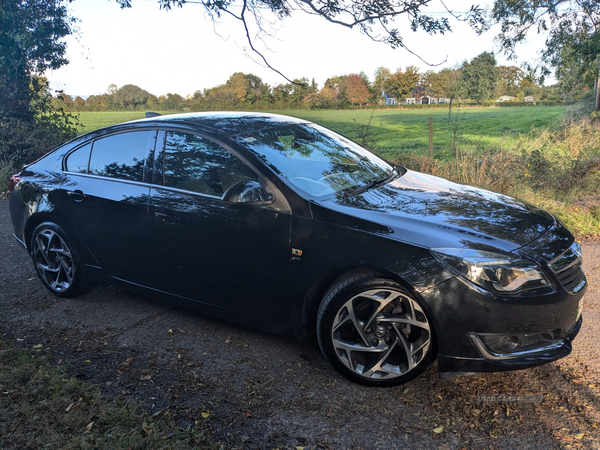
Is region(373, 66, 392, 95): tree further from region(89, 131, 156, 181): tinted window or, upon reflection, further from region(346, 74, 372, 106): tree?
region(89, 131, 156, 181): tinted window

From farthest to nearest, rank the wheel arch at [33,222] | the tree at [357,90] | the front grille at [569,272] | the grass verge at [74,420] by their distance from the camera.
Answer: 1. the tree at [357,90]
2. the wheel arch at [33,222]
3. the front grille at [569,272]
4. the grass verge at [74,420]

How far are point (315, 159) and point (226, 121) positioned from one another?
822mm

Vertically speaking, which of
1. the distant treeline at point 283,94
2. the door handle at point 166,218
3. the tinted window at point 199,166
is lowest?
the door handle at point 166,218

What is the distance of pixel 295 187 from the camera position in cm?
311

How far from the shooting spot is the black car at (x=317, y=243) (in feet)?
8.49

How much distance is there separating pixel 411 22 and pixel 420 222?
6185mm

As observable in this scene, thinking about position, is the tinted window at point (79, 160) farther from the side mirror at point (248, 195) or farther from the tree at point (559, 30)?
the tree at point (559, 30)

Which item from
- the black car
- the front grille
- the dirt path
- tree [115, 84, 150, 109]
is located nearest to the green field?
tree [115, 84, 150, 109]

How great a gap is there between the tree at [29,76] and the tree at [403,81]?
28749 millimetres

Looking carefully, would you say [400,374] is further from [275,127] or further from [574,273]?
[275,127]

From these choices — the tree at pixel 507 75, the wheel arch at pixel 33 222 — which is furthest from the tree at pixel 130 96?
the wheel arch at pixel 33 222

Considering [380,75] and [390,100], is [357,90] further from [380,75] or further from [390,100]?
[390,100]

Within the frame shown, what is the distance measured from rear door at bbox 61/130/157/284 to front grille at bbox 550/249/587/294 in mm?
2922

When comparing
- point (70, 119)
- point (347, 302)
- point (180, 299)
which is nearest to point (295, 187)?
point (347, 302)
